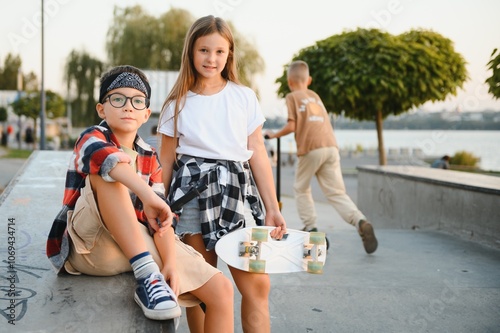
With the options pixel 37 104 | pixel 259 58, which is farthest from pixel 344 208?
pixel 37 104

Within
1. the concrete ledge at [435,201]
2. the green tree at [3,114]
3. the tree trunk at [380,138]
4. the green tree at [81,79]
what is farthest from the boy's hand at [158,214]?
the green tree at [3,114]

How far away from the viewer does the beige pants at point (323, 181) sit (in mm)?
5070

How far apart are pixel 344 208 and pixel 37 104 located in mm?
31794

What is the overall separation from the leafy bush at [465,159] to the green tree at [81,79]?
1748cm

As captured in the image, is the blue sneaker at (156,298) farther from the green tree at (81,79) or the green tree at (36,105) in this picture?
the green tree at (36,105)

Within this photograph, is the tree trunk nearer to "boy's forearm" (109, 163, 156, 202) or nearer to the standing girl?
the standing girl

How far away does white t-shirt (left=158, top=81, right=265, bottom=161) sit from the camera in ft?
7.69

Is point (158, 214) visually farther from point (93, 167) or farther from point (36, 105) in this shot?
point (36, 105)

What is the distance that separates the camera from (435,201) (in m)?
6.36

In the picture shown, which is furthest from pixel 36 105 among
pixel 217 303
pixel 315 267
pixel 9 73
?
pixel 9 73

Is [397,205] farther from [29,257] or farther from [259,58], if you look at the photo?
[259,58]

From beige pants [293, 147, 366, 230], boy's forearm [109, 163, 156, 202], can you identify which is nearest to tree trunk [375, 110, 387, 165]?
beige pants [293, 147, 366, 230]

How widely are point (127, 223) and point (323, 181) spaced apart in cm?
355

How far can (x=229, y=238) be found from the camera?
2.27 m
